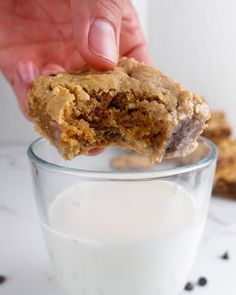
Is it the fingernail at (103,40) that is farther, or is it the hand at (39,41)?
the hand at (39,41)

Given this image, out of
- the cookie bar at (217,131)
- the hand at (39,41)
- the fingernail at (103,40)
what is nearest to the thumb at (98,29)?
the fingernail at (103,40)

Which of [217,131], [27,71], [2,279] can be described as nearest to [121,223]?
[2,279]

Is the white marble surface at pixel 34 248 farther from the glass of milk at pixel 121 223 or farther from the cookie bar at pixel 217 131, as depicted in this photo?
the cookie bar at pixel 217 131

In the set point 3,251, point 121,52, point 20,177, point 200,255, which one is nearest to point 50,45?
point 121,52

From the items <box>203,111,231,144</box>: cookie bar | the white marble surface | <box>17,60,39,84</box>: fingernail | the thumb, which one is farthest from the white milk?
<box>203,111,231,144</box>: cookie bar

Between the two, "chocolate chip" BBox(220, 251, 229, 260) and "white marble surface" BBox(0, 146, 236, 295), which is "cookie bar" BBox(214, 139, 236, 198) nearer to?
"white marble surface" BBox(0, 146, 236, 295)
